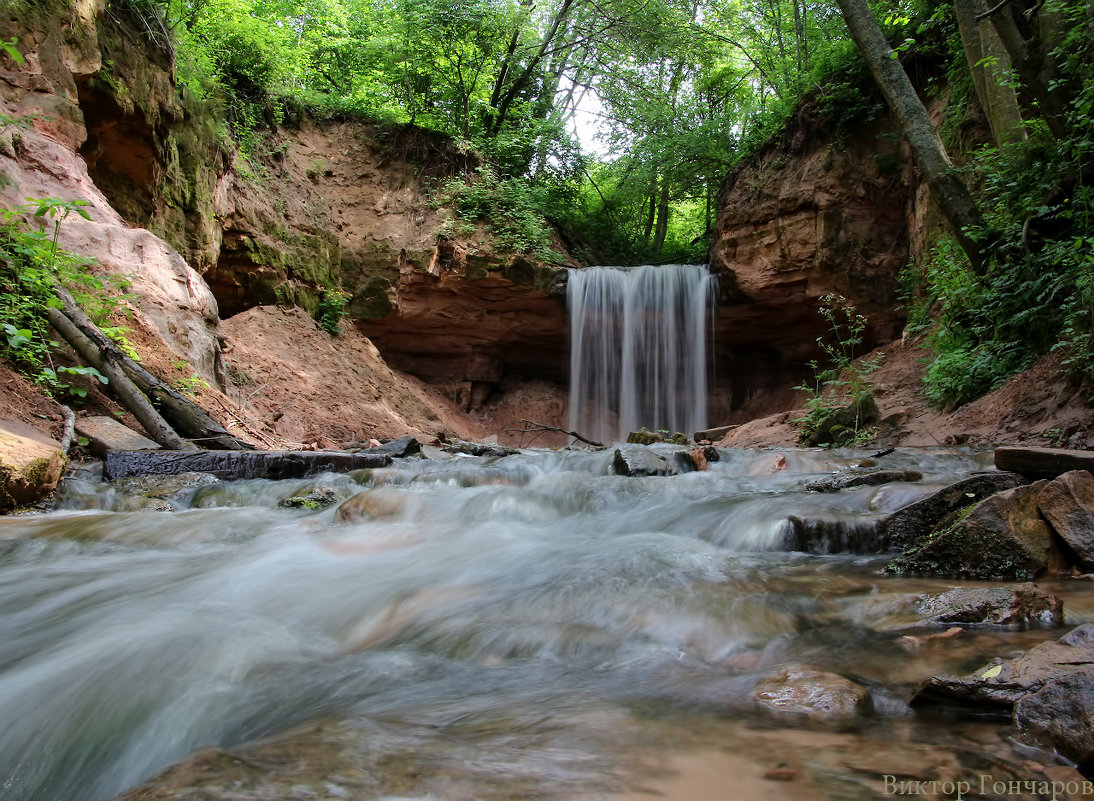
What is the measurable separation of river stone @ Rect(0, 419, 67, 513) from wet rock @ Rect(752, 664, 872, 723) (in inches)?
186

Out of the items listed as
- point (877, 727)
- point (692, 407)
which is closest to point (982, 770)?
point (877, 727)

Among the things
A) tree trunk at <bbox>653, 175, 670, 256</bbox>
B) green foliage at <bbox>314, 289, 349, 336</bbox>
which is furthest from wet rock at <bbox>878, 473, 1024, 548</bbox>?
tree trunk at <bbox>653, 175, 670, 256</bbox>

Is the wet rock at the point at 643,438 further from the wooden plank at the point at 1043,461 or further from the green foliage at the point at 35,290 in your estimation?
the green foliage at the point at 35,290

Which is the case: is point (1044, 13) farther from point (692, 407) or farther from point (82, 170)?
point (82, 170)

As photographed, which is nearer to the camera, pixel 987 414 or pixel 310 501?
pixel 310 501

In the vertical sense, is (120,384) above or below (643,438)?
above

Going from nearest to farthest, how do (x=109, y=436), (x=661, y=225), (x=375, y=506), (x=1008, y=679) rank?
(x=1008, y=679), (x=375, y=506), (x=109, y=436), (x=661, y=225)

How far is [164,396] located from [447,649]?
497cm

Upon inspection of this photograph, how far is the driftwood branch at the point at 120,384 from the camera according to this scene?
5633 millimetres

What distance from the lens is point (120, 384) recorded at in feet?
18.6

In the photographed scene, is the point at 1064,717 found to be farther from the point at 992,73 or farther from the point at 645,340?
the point at 645,340

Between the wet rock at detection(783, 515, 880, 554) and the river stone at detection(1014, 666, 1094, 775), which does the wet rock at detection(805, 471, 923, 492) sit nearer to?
the wet rock at detection(783, 515, 880, 554)

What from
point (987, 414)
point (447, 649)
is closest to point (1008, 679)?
point (447, 649)

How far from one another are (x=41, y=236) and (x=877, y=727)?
24.2 feet
